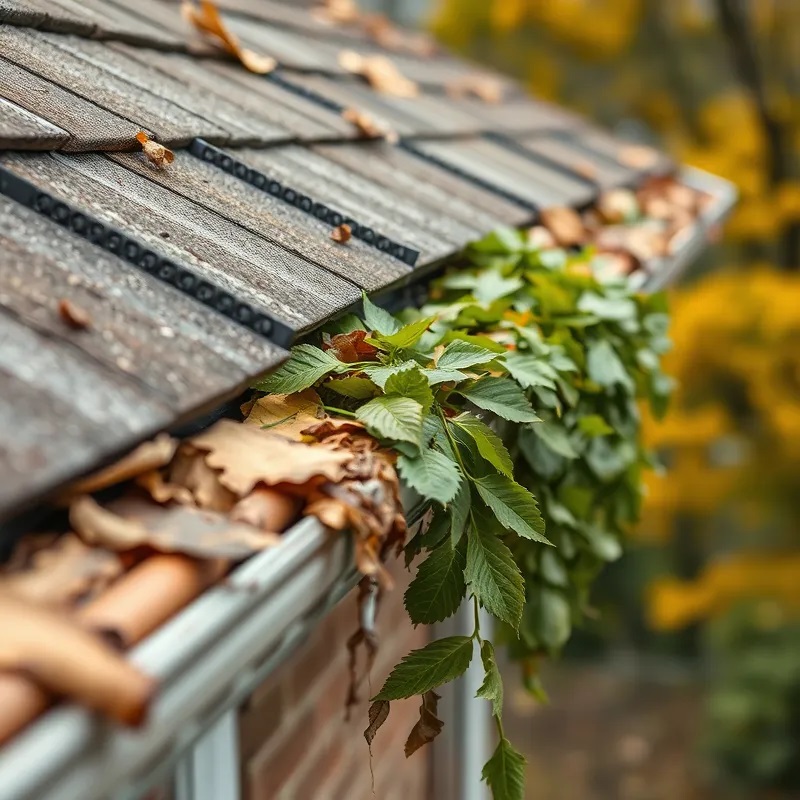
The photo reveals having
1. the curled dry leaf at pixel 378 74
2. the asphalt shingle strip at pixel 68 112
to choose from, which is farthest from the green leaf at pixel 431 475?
the curled dry leaf at pixel 378 74

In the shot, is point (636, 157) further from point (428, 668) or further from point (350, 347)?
point (428, 668)

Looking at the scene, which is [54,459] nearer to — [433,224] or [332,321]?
[332,321]

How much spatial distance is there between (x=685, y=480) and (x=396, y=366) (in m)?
6.25

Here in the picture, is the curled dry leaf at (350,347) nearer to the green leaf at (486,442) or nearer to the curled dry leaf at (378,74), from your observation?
the green leaf at (486,442)

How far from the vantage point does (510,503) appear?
1166mm

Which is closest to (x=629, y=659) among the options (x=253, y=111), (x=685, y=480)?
(x=685, y=480)

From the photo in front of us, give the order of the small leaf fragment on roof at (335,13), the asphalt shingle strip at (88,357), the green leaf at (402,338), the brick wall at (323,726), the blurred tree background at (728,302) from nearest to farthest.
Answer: the asphalt shingle strip at (88,357)
the green leaf at (402,338)
the brick wall at (323,726)
the small leaf fragment on roof at (335,13)
the blurred tree background at (728,302)

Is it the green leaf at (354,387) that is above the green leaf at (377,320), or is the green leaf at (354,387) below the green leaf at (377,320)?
below

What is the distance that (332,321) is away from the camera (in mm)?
1312

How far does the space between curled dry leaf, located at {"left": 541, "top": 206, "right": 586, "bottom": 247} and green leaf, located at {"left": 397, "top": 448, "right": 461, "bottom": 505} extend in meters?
1.49

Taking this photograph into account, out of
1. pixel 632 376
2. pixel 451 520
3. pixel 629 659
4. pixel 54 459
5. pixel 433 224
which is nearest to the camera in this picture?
pixel 54 459

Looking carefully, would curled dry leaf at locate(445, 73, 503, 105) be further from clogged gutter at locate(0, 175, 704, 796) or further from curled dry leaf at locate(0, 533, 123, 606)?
curled dry leaf at locate(0, 533, 123, 606)

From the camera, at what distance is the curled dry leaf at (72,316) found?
2.87 ft

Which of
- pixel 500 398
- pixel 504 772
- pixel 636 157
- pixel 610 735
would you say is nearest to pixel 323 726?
pixel 504 772
